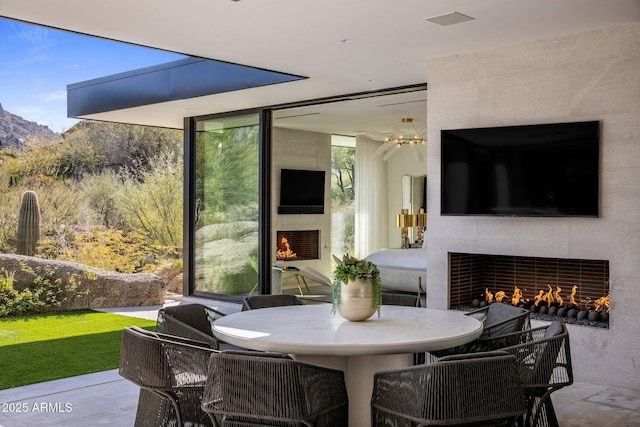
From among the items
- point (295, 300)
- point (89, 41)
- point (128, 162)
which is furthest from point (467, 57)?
point (89, 41)

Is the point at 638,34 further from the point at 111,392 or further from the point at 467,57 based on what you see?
the point at 111,392

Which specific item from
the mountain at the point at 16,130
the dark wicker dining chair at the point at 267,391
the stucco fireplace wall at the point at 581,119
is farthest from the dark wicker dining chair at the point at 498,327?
the mountain at the point at 16,130

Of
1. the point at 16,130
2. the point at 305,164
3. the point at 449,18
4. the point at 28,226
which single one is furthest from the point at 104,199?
the point at 449,18

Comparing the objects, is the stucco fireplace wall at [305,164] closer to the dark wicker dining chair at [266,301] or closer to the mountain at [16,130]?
the dark wicker dining chair at [266,301]

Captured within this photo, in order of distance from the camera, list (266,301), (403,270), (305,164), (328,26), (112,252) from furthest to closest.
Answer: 1. (112,252)
2. (305,164)
3. (403,270)
4. (328,26)
5. (266,301)

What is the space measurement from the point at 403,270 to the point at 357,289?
4329 millimetres

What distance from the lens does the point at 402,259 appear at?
26.5ft

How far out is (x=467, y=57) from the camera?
589cm

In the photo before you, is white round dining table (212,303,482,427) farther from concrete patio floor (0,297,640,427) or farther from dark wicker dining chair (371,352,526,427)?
concrete patio floor (0,297,640,427)

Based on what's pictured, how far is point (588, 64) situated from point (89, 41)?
16.5 m

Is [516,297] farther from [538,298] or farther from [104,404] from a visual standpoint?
[104,404]

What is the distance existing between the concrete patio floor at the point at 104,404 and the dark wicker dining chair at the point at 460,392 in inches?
64.3

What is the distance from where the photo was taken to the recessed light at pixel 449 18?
4.70 meters

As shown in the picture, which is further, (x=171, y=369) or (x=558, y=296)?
(x=558, y=296)
